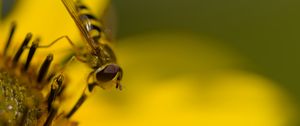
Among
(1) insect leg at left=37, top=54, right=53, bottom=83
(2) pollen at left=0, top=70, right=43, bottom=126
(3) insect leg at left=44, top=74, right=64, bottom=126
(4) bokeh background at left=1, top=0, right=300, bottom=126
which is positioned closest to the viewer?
(2) pollen at left=0, top=70, right=43, bottom=126

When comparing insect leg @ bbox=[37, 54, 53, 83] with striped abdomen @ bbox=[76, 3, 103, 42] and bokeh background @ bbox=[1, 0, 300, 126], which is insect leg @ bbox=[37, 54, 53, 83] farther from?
bokeh background @ bbox=[1, 0, 300, 126]

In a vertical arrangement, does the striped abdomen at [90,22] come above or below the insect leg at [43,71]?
above

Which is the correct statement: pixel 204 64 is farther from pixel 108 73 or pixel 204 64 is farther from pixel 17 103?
pixel 17 103

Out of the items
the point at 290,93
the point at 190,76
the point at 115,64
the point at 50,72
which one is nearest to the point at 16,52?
the point at 50,72

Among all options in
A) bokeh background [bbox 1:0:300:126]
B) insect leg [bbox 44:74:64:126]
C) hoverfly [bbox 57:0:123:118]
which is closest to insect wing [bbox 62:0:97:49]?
hoverfly [bbox 57:0:123:118]

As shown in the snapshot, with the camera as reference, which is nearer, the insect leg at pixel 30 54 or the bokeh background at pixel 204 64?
the insect leg at pixel 30 54

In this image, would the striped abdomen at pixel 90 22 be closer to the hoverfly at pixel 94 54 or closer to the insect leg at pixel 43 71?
the hoverfly at pixel 94 54

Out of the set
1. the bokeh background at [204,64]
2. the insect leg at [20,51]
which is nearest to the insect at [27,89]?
the insect leg at [20,51]

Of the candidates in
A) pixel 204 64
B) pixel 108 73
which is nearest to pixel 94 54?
pixel 108 73

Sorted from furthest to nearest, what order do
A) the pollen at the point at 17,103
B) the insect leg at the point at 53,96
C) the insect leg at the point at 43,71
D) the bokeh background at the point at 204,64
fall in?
the bokeh background at the point at 204,64
the insect leg at the point at 43,71
the insect leg at the point at 53,96
the pollen at the point at 17,103

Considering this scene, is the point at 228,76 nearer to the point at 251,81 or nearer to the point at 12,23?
the point at 251,81
